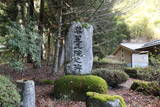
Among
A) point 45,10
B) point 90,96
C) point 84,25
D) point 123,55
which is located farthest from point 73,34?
point 123,55

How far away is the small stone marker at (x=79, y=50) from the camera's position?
26.4 ft

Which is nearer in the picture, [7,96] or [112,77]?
[7,96]

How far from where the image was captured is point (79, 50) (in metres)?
8.05

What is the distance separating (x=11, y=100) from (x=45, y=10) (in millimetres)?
10141

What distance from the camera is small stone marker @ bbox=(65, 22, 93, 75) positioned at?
805cm

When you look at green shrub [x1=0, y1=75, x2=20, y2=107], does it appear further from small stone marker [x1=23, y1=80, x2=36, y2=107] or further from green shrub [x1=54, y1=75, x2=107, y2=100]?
green shrub [x1=54, y1=75, x2=107, y2=100]

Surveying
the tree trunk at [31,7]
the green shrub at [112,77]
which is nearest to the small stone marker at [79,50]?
the green shrub at [112,77]

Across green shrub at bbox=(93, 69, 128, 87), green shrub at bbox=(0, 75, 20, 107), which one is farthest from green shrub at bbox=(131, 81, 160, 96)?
green shrub at bbox=(0, 75, 20, 107)

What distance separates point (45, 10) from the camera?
13805 mm

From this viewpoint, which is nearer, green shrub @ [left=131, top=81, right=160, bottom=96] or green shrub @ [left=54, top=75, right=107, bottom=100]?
green shrub @ [left=54, top=75, right=107, bottom=100]

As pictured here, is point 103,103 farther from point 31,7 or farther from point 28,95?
point 31,7

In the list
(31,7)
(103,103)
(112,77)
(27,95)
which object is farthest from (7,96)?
(31,7)

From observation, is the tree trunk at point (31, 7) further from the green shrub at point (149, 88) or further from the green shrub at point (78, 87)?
the green shrub at point (149, 88)

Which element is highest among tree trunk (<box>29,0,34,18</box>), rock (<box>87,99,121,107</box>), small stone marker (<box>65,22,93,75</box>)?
tree trunk (<box>29,0,34,18</box>)
